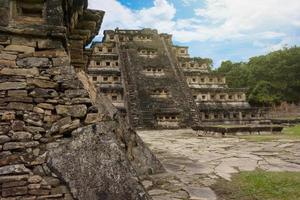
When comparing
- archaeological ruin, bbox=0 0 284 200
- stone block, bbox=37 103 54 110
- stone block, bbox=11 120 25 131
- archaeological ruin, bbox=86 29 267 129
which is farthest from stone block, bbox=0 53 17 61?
archaeological ruin, bbox=86 29 267 129

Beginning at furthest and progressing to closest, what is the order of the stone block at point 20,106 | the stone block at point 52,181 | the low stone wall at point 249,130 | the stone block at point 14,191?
the low stone wall at point 249,130 → the stone block at point 20,106 → the stone block at point 52,181 → the stone block at point 14,191

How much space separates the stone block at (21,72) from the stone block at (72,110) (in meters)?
0.48

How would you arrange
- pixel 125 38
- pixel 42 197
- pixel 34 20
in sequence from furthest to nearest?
pixel 125 38 → pixel 34 20 → pixel 42 197

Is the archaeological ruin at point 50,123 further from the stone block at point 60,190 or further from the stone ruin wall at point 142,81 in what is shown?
the stone ruin wall at point 142,81

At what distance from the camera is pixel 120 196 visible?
3234 millimetres

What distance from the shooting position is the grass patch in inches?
154

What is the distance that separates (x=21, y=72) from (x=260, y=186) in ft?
11.3

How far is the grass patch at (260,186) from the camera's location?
3.91m

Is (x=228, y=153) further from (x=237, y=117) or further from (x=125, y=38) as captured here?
(x=125, y=38)

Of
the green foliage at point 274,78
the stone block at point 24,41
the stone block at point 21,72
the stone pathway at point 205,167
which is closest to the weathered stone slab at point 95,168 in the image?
the stone pathway at point 205,167

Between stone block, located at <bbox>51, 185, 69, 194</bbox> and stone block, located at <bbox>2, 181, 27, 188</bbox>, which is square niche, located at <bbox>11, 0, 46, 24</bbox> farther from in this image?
stone block, located at <bbox>51, 185, 69, 194</bbox>

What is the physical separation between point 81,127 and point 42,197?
0.82 metres

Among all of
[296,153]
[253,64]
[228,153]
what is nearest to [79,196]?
[228,153]

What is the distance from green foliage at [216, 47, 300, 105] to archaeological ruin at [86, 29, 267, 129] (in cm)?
1044
